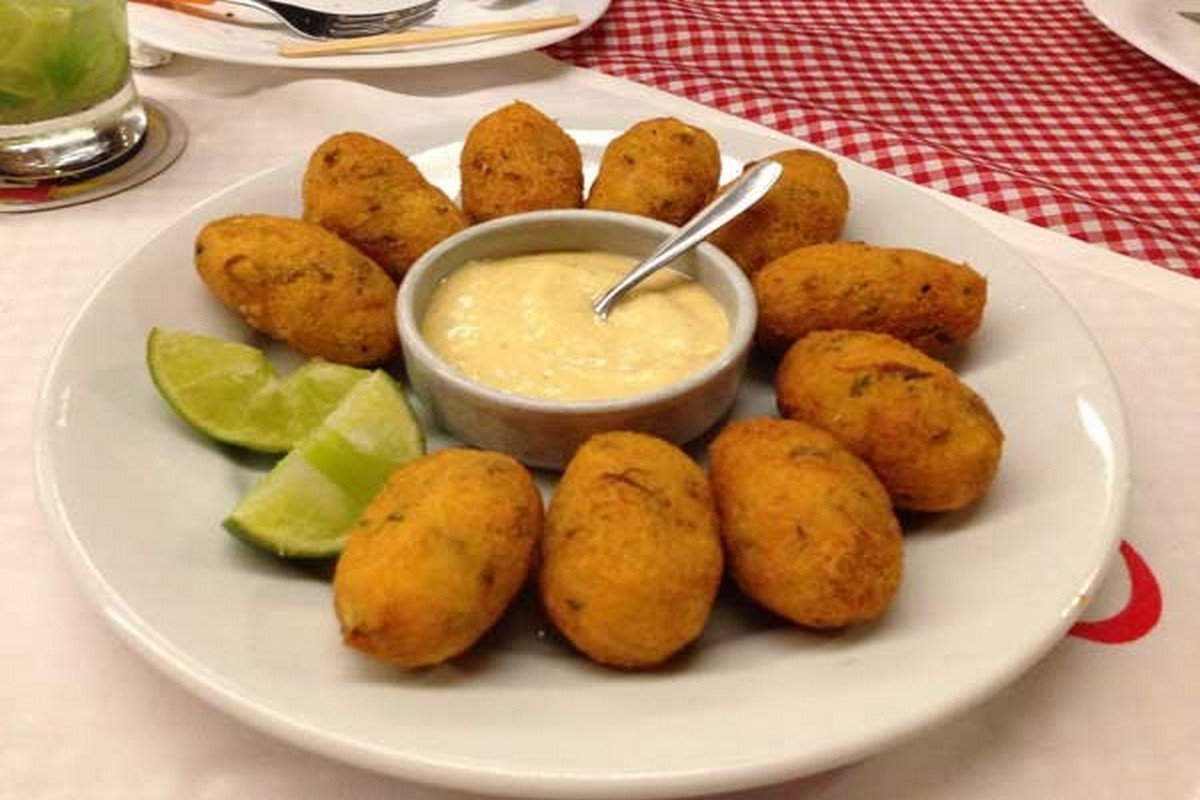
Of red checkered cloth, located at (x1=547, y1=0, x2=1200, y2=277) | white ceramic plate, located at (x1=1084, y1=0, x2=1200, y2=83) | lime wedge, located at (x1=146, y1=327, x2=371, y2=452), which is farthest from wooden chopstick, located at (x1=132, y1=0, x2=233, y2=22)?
white ceramic plate, located at (x1=1084, y1=0, x2=1200, y2=83)

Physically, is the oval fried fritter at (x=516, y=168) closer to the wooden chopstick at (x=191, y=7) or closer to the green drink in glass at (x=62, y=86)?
the green drink in glass at (x=62, y=86)

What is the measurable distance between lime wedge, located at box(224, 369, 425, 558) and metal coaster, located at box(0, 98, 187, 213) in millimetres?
690

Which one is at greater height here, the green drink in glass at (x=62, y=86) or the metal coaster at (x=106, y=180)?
the green drink in glass at (x=62, y=86)

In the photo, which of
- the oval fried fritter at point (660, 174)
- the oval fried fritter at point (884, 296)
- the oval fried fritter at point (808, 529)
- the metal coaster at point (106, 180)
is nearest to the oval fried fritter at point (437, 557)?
the oval fried fritter at point (808, 529)

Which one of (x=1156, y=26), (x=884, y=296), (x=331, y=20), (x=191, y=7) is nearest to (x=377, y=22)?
(x=331, y=20)

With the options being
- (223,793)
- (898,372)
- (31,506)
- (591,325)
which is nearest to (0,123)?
(31,506)

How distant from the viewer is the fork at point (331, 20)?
1.92 metres

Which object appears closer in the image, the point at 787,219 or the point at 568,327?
the point at 568,327

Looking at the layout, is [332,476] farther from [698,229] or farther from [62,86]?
[62,86]

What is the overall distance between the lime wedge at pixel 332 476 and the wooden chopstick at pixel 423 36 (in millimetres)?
926

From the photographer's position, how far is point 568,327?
3.97 ft

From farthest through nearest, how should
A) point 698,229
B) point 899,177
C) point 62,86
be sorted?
point 899,177, point 62,86, point 698,229

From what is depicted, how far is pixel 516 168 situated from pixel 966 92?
94 cm

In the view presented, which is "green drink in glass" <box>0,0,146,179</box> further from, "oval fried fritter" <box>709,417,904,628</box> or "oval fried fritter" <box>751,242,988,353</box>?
"oval fried fritter" <box>709,417,904,628</box>
